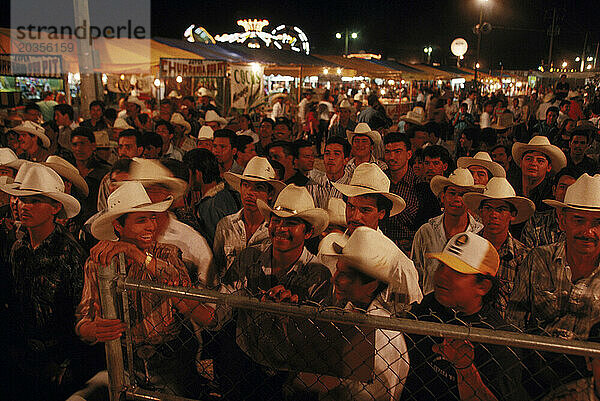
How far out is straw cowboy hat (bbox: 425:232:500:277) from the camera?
2760 millimetres

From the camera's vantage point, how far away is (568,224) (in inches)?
135

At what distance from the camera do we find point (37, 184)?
3.54m

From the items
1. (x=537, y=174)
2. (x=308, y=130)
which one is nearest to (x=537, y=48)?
(x=308, y=130)

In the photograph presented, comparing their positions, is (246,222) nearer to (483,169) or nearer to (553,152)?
(483,169)

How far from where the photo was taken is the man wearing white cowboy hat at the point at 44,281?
340 cm

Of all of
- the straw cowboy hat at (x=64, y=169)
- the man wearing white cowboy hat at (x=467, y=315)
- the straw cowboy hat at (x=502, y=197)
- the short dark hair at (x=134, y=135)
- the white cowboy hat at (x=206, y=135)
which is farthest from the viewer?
the white cowboy hat at (x=206, y=135)

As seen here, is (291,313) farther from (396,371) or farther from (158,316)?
(158,316)

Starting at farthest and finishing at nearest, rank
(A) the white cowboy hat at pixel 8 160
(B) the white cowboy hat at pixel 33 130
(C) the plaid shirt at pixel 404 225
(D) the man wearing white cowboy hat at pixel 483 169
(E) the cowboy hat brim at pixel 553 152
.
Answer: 1. (B) the white cowboy hat at pixel 33 130
2. (E) the cowboy hat brim at pixel 553 152
3. (C) the plaid shirt at pixel 404 225
4. (D) the man wearing white cowboy hat at pixel 483 169
5. (A) the white cowboy hat at pixel 8 160

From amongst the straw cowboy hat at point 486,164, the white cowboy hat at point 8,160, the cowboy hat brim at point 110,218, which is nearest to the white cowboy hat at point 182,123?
the white cowboy hat at point 8,160

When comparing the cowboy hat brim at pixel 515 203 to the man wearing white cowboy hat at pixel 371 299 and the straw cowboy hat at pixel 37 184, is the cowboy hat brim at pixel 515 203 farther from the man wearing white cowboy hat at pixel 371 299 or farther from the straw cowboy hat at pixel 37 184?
the straw cowboy hat at pixel 37 184

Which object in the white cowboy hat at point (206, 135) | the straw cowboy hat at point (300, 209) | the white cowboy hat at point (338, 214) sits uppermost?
the white cowboy hat at point (206, 135)

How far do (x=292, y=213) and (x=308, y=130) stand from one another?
13.7 m

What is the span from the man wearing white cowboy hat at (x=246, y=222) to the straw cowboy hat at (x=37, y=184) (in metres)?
1.33

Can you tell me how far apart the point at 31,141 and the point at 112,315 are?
592cm
